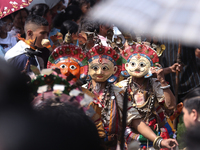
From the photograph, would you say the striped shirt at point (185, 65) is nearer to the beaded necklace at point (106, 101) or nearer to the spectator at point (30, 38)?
the beaded necklace at point (106, 101)

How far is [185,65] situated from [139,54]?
1.29 meters

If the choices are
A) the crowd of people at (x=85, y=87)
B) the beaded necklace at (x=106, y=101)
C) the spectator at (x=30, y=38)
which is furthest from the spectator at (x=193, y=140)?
the spectator at (x=30, y=38)

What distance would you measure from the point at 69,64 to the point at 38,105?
1896 millimetres

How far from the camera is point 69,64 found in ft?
9.85

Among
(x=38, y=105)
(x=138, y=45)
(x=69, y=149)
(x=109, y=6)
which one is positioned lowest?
(x=69, y=149)

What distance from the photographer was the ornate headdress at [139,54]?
12.6ft

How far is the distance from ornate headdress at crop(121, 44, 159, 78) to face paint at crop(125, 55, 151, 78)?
0.05 m

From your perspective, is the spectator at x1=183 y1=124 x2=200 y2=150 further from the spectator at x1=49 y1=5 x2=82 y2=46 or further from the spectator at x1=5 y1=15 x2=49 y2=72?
the spectator at x1=49 y1=5 x2=82 y2=46

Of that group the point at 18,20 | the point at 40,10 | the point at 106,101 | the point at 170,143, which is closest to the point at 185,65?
the point at 106,101

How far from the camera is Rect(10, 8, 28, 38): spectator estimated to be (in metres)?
4.59

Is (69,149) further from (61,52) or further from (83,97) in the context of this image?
(61,52)

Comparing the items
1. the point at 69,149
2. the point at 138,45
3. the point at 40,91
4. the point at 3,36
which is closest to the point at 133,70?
the point at 138,45

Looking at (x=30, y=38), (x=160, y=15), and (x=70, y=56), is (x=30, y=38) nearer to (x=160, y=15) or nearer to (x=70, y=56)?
(x=70, y=56)

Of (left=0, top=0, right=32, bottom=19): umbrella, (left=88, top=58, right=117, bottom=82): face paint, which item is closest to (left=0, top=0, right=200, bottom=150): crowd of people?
(left=88, top=58, right=117, bottom=82): face paint
